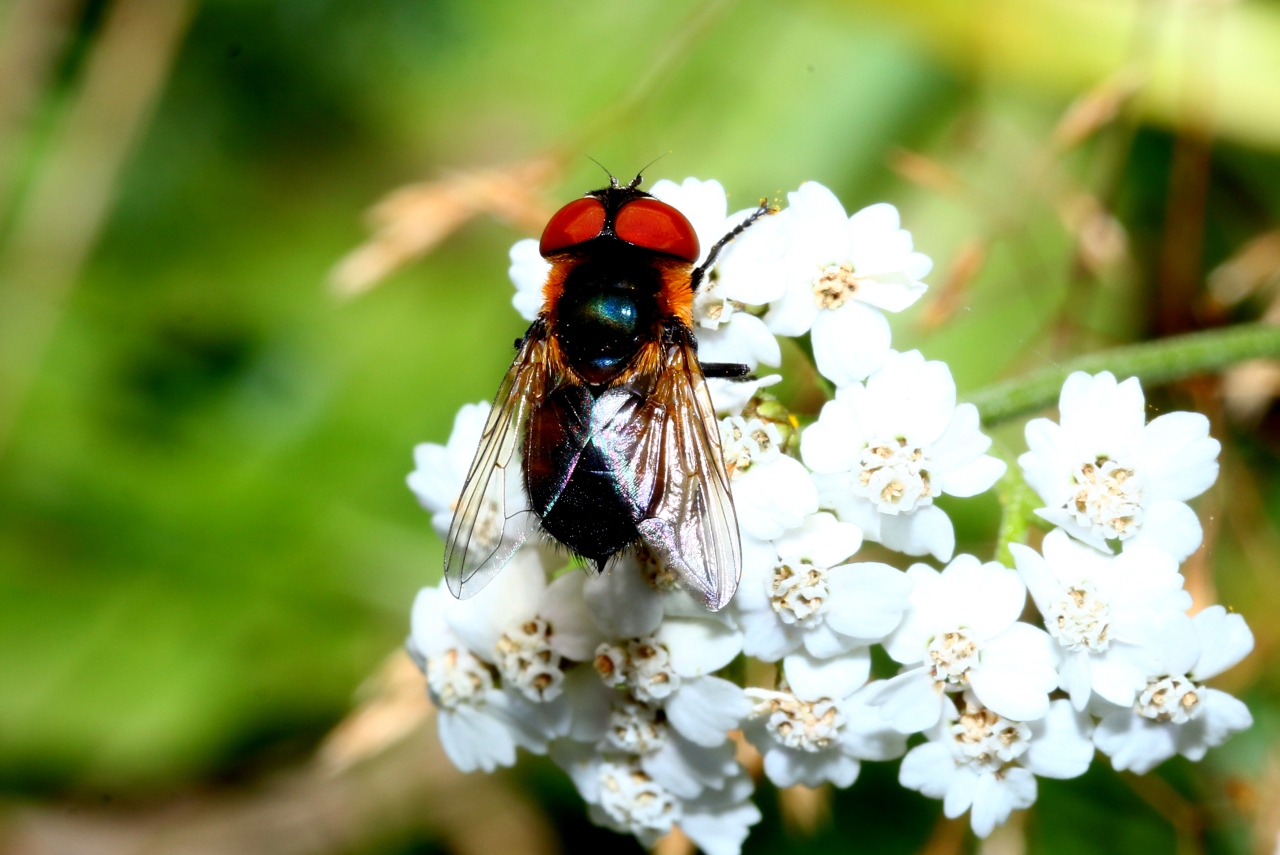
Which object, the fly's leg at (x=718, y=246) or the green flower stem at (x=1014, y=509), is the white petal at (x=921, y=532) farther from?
the fly's leg at (x=718, y=246)

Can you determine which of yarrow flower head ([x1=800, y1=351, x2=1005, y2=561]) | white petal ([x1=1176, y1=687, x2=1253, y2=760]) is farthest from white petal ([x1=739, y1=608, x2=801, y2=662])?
white petal ([x1=1176, y1=687, x2=1253, y2=760])

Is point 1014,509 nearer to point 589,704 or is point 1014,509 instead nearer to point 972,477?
point 972,477

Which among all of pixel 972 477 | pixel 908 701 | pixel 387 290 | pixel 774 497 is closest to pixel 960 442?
pixel 972 477

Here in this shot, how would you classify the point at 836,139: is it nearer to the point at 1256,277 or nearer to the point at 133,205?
the point at 1256,277

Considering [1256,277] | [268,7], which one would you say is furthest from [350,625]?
[1256,277]

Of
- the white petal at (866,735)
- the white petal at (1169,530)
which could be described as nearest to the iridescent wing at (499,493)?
the white petal at (866,735)
